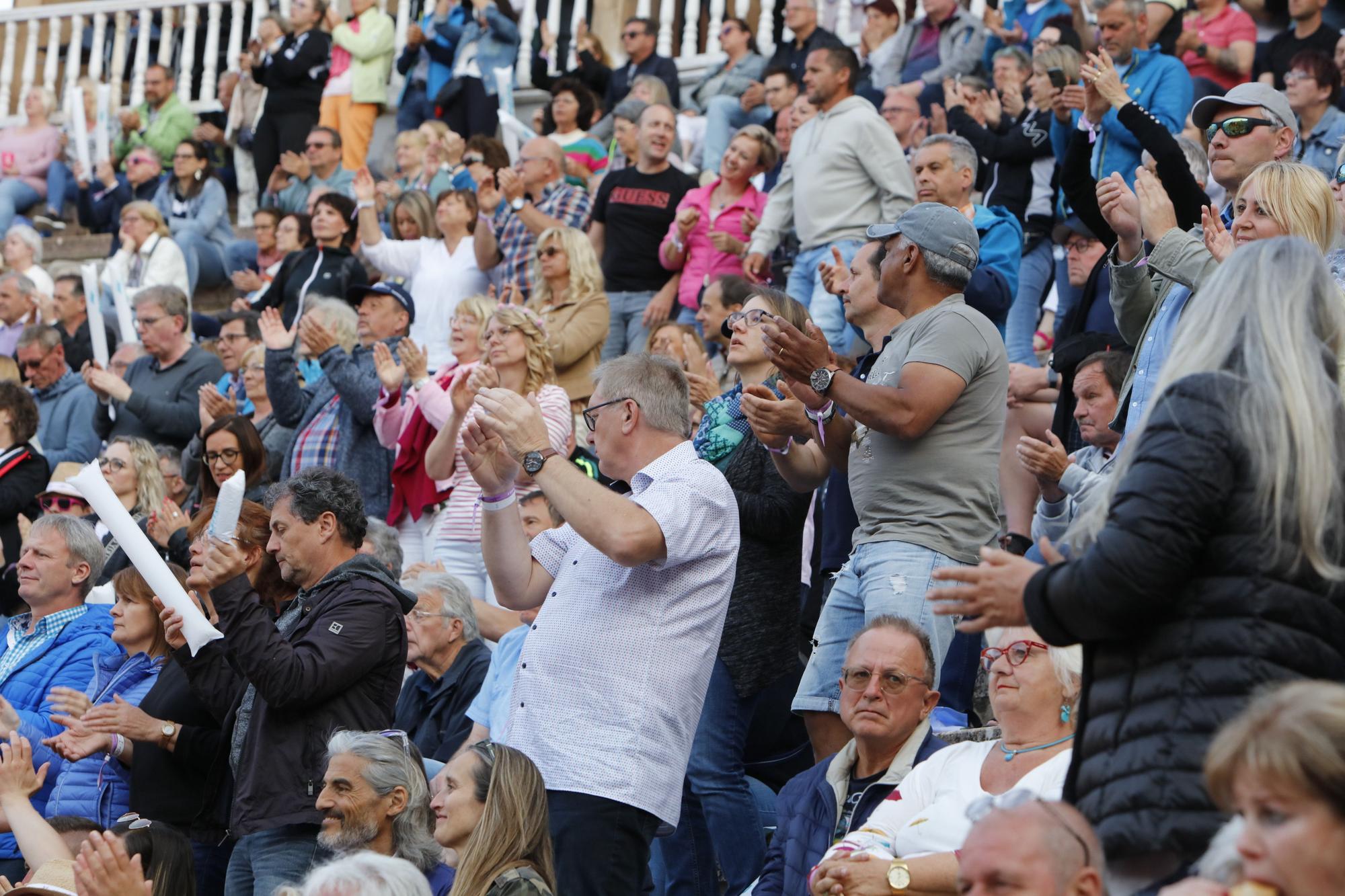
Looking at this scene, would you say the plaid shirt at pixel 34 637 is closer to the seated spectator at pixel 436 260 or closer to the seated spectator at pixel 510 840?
the seated spectator at pixel 510 840

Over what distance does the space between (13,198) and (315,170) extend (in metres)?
3.38

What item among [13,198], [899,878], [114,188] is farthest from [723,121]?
[899,878]

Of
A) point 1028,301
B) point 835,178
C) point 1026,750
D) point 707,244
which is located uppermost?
point 835,178

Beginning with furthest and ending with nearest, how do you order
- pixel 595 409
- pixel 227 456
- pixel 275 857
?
pixel 227 456
pixel 275 857
pixel 595 409

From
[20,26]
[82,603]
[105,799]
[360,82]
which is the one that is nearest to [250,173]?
[360,82]

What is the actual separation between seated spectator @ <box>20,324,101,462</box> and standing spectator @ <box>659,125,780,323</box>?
3339 mm

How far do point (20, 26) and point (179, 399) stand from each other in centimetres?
979

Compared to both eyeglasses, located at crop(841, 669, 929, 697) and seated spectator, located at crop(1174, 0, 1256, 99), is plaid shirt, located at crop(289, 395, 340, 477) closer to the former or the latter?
eyeglasses, located at crop(841, 669, 929, 697)

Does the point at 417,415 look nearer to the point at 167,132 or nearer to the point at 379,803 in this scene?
the point at 379,803

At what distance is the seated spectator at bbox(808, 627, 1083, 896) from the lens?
3734 millimetres

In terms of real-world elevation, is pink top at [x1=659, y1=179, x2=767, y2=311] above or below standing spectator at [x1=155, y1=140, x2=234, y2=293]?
above

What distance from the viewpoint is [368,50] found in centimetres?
1412

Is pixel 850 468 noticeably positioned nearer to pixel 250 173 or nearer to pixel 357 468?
pixel 357 468

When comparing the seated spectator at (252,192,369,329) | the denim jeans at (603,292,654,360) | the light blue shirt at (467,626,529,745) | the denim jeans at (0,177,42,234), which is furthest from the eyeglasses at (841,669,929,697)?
the denim jeans at (0,177,42,234)
